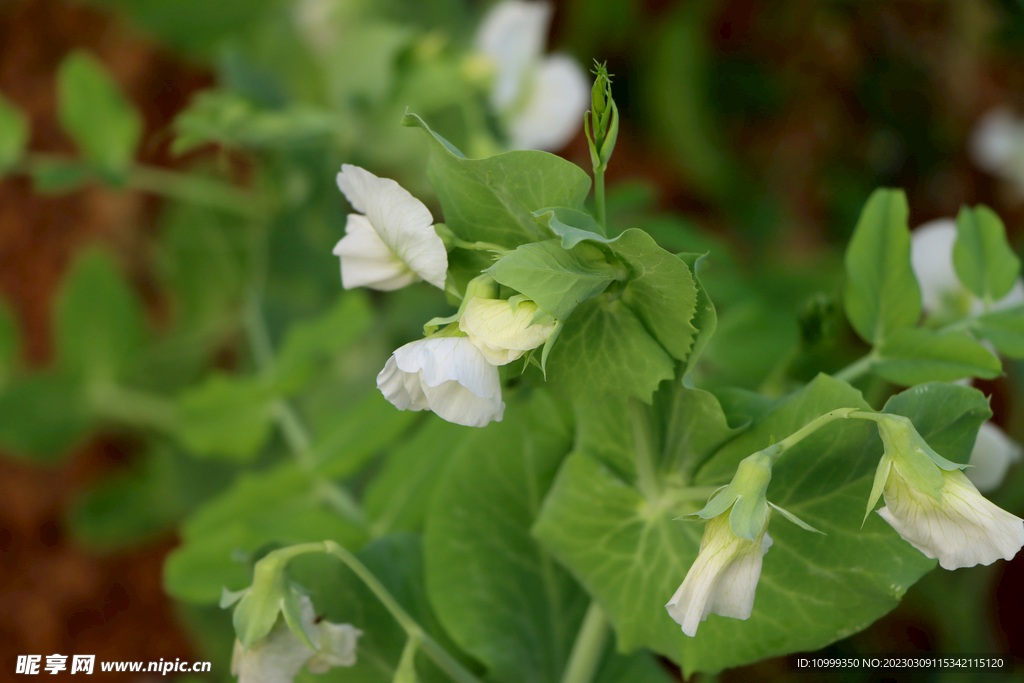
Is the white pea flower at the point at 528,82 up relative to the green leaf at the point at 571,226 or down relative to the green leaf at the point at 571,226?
down

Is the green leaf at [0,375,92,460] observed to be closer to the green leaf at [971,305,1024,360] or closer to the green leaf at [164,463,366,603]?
the green leaf at [164,463,366,603]

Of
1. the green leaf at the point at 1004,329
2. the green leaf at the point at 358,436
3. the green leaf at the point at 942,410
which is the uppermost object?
the green leaf at the point at 942,410

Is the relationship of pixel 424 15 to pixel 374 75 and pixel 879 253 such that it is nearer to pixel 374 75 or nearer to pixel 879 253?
pixel 374 75

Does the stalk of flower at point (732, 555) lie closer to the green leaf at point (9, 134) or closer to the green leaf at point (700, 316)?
the green leaf at point (700, 316)

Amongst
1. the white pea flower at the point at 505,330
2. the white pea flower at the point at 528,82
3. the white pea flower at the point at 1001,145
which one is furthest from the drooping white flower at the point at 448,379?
the white pea flower at the point at 1001,145

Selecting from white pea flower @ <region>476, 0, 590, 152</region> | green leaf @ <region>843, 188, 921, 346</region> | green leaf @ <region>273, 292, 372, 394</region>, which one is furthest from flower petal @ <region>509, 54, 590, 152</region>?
green leaf @ <region>843, 188, 921, 346</region>

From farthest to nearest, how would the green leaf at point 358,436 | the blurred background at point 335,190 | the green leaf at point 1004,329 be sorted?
the blurred background at point 335,190
the green leaf at point 358,436
the green leaf at point 1004,329

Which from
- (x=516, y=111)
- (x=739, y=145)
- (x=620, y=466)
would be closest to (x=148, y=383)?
(x=516, y=111)
